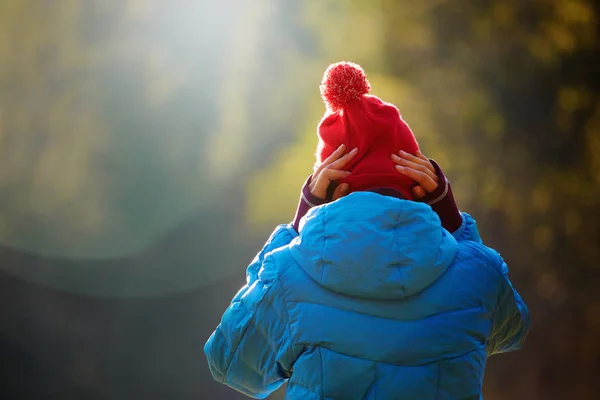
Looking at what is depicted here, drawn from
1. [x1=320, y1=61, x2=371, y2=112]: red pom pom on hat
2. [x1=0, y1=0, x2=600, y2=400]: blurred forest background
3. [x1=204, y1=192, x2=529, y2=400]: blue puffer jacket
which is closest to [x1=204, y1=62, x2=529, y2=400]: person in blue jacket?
[x1=204, y1=192, x2=529, y2=400]: blue puffer jacket

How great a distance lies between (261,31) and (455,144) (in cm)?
91

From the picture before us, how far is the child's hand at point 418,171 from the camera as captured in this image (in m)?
0.92

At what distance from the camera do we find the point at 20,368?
7.68 ft

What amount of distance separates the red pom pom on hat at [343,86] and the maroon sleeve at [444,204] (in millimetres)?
154

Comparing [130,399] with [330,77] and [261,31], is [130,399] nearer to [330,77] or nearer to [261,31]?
[261,31]

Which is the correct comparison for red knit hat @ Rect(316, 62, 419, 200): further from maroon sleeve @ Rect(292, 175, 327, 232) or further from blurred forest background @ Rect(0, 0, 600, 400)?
blurred forest background @ Rect(0, 0, 600, 400)

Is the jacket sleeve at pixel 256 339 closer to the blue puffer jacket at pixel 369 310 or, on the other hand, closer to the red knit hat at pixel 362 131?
the blue puffer jacket at pixel 369 310

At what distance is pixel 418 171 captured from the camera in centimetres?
92

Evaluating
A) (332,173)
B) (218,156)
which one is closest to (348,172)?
(332,173)

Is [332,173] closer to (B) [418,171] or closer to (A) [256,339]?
(B) [418,171]

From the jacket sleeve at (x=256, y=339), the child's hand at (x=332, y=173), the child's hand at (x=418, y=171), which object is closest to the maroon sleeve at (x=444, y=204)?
the child's hand at (x=418, y=171)

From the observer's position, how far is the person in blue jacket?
2.60 feet

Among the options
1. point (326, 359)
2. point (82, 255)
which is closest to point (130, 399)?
point (82, 255)

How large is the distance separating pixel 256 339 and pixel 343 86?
366mm
